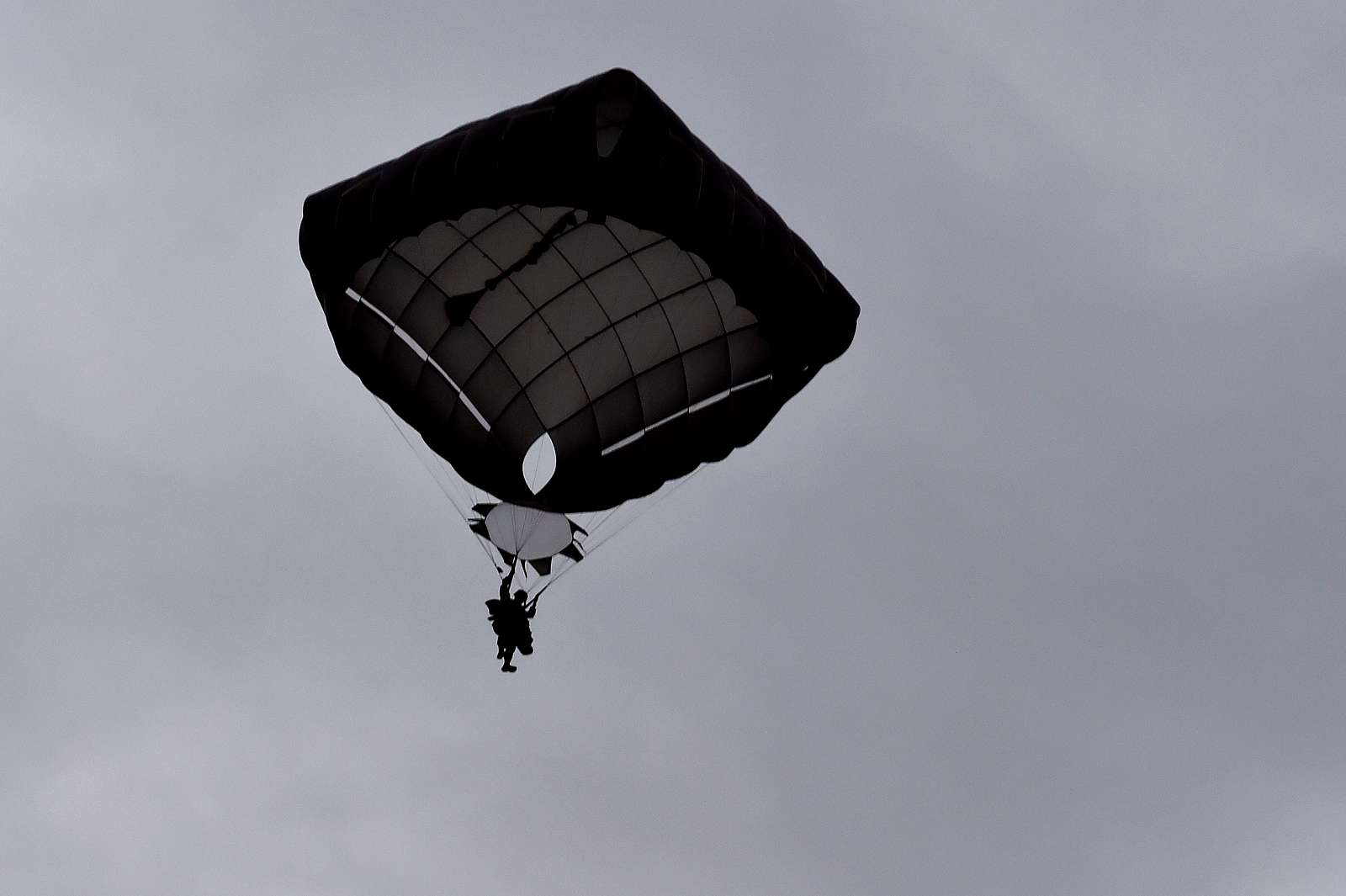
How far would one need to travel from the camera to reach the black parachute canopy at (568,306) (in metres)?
22.0

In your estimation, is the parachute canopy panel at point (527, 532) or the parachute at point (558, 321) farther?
the parachute canopy panel at point (527, 532)

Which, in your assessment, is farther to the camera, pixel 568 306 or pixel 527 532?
pixel 527 532

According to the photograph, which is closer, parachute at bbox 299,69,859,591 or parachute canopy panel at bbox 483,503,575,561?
parachute at bbox 299,69,859,591

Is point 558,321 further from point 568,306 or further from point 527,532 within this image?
point 527,532

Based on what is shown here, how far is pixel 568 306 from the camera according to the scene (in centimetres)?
2422

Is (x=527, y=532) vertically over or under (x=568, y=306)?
under

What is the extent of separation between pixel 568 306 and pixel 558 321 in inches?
9.3

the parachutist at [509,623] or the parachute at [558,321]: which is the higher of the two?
the parachute at [558,321]

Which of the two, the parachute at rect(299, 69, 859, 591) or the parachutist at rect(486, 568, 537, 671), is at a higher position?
the parachute at rect(299, 69, 859, 591)

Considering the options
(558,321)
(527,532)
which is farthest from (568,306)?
(527,532)

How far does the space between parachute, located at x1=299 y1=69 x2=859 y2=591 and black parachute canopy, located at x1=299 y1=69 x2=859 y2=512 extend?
2 cm

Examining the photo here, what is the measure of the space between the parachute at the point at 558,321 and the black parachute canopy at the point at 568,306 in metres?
0.02

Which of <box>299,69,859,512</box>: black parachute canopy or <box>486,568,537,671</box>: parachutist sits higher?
<box>299,69,859,512</box>: black parachute canopy

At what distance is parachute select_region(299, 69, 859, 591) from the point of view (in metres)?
22.4
